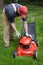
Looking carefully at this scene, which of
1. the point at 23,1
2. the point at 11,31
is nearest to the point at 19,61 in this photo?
the point at 11,31

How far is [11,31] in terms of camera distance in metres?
7.12

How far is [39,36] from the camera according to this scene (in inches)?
304

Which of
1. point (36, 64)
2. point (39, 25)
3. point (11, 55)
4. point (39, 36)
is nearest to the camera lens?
point (36, 64)

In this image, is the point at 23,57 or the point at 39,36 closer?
the point at 23,57

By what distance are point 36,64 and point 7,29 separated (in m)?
1.38

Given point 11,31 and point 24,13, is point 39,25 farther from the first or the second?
point 24,13

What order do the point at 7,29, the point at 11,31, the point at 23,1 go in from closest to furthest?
the point at 7,29 → the point at 11,31 → the point at 23,1

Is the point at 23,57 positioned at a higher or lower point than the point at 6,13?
lower

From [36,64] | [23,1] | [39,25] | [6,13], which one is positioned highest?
[6,13]

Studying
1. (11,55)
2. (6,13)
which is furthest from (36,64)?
(6,13)

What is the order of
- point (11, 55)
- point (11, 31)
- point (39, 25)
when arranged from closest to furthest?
1. point (11, 55)
2. point (11, 31)
3. point (39, 25)

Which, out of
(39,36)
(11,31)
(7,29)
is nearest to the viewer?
(7,29)

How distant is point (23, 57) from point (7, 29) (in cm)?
104

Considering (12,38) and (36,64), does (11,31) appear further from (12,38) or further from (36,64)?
(36,64)
